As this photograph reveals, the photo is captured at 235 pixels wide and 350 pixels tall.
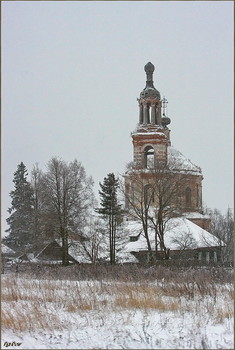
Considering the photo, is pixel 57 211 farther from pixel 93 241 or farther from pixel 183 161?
pixel 183 161

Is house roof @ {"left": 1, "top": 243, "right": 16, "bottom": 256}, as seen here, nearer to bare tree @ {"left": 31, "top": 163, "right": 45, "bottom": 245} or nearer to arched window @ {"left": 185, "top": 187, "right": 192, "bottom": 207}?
bare tree @ {"left": 31, "top": 163, "right": 45, "bottom": 245}

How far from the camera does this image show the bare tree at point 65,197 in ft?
89.2

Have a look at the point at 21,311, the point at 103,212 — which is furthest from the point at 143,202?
the point at 21,311

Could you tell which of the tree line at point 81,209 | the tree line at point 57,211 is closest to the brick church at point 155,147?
the tree line at point 81,209

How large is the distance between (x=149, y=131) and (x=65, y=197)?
17798 millimetres

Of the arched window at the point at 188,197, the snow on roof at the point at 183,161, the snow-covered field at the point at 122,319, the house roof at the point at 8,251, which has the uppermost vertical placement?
the snow on roof at the point at 183,161

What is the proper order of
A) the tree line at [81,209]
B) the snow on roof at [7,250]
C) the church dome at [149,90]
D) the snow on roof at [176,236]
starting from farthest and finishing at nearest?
the church dome at [149,90]
the snow on roof at [176,236]
the snow on roof at [7,250]
the tree line at [81,209]

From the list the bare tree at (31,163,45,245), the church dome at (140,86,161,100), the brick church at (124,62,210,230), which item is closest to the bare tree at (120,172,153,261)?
the bare tree at (31,163,45,245)

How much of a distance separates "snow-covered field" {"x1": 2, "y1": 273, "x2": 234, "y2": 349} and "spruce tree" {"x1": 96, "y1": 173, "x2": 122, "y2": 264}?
1973 centimetres

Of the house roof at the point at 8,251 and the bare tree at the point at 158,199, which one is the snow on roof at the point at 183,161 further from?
the house roof at the point at 8,251

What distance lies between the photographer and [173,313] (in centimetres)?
834

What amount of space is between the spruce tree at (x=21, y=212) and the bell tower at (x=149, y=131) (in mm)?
15712

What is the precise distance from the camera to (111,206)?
31.0 m

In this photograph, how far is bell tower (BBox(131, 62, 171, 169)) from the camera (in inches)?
1702
